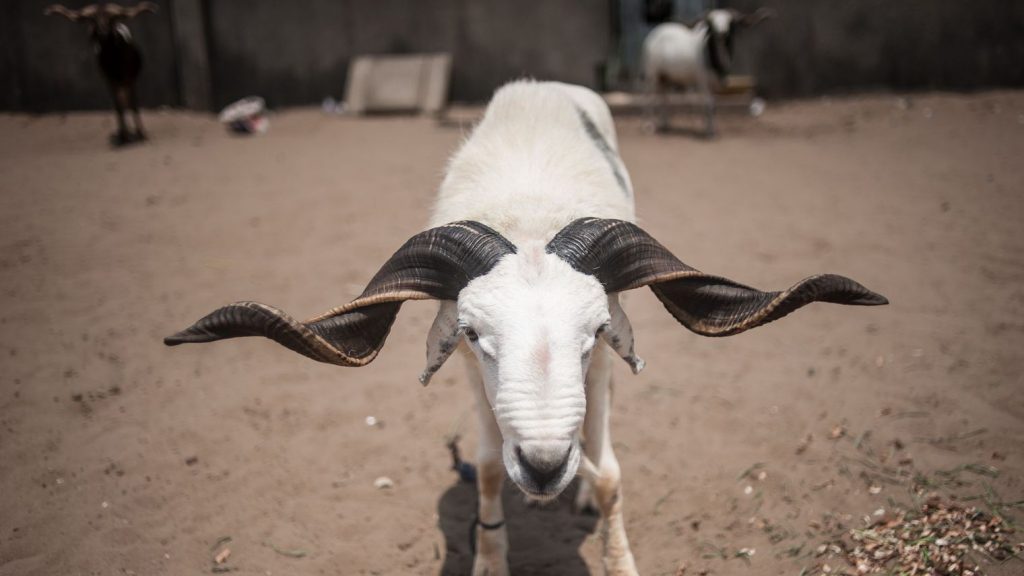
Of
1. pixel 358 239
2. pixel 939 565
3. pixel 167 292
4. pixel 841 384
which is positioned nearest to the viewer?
pixel 939 565

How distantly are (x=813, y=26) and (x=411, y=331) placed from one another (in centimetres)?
1065

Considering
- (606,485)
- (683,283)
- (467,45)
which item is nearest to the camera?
(683,283)

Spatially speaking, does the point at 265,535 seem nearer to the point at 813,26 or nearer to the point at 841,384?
the point at 841,384

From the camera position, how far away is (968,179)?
765 cm

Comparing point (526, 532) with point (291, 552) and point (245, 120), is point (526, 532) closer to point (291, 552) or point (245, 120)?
point (291, 552)

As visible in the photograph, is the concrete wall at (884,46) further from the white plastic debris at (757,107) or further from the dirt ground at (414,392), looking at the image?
the dirt ground at (414,392)

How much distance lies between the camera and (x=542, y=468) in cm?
209

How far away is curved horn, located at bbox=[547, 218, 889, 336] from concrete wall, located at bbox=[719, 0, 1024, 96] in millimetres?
11813

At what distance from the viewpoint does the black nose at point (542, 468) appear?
6.83ft

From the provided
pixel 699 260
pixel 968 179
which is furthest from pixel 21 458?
pixel 968 179

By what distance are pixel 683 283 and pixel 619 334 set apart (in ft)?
0.93

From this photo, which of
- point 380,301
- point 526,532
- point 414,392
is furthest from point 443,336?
point 414,392

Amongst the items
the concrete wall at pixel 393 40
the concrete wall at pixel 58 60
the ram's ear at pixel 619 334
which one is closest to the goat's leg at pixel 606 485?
the ram's ear at pixel 619 334

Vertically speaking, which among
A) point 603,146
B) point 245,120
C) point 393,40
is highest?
point 393,40
